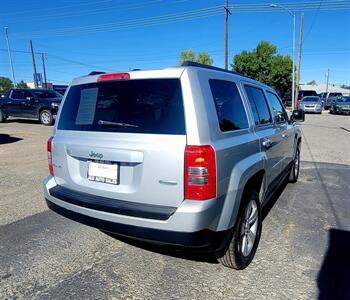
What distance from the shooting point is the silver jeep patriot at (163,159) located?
251cm

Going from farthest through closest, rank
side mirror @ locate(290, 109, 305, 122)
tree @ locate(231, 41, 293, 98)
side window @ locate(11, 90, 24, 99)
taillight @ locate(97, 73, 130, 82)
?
1. tree @ locate(231, 41, 293, 98)
2. side window @ locate(11, 90, 24, 99)
3. side mirror @ locate(290, 109, 305, 122)
4. taillight @ locate(97, 73, 130, 82)

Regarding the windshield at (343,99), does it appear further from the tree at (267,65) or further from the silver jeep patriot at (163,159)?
the silver jeep patriot at (163,159)

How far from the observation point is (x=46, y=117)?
16.9m

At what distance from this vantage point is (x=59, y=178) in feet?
10.8

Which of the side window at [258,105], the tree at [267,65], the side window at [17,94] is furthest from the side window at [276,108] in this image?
the tree at [267,65]

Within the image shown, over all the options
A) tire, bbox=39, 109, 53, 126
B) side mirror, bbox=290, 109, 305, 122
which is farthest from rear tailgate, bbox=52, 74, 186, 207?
tire, bbox=39, 109, 53, 126

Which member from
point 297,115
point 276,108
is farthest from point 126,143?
point 297,115

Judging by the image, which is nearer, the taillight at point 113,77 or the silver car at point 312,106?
the taillight at point 113,77

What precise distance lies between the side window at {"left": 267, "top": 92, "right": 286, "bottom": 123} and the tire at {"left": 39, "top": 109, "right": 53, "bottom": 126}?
1395 centimetres

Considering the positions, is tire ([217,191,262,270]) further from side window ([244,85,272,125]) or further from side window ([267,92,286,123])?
side window ([267,92,286,123])

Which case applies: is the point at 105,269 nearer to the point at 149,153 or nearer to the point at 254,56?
the point at 149,153

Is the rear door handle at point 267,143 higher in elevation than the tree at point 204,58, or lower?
lower

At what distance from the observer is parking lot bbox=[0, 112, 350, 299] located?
2883 millimetres

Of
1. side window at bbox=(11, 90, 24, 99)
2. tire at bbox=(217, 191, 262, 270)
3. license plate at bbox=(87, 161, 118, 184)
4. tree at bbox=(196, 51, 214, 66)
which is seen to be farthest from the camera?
tree at bbox=(196, 51, 214, 66)
